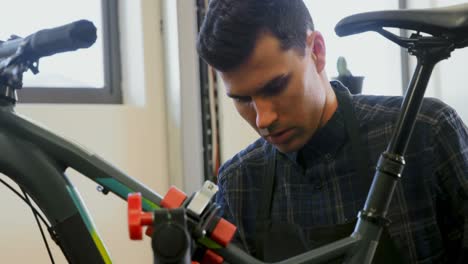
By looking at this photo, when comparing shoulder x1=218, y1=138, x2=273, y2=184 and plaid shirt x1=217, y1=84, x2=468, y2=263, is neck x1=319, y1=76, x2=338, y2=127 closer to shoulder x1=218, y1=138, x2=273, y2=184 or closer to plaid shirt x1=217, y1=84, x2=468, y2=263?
plaid shirt x1=217, y1=84, x2=468, y2=263

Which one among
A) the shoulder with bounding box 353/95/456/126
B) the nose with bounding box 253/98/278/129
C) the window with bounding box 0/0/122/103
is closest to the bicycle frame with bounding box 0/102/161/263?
the nose with bounding box 253/98/278/129

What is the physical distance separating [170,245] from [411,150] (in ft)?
1.80

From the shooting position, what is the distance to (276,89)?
870mm

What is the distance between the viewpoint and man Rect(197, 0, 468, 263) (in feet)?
2.86

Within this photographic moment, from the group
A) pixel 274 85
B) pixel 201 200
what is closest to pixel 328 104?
pixel 274 85

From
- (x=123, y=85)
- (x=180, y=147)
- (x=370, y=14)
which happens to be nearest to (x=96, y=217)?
(x=180, y=147)

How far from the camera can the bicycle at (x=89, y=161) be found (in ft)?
2.20

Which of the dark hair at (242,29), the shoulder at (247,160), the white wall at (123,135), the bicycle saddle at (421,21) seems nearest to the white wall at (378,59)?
the white wall at (123,135)

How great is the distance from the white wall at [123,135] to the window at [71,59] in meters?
0.04

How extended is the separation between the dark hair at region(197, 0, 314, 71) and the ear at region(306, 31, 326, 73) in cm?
3

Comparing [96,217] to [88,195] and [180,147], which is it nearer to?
[88,195]

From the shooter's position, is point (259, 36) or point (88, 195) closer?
point (259, 36)

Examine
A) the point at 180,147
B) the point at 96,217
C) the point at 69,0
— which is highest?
the point at 69,0

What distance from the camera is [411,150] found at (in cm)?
93
